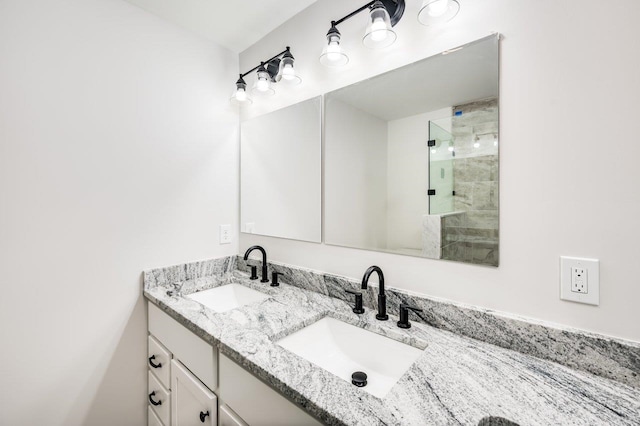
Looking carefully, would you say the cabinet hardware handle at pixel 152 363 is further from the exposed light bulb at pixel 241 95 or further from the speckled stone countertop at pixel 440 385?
the exposed light bulb at pixel 241 95

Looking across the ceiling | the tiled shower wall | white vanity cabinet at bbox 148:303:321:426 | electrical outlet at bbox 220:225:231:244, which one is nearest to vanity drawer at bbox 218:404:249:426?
white vanity cabinet at bbox 148:303:321:426

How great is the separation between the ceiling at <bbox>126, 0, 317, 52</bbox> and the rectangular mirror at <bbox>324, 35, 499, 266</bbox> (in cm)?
56

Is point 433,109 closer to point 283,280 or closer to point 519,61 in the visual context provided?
point 519,61

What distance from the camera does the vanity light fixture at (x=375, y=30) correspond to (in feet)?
3.49

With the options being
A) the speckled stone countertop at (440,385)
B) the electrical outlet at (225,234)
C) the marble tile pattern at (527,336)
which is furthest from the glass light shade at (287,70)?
the speckled stone countertop at (440,385)

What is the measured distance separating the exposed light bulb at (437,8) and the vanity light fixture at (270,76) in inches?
27.7

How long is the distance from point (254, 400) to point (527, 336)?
2.84 feet

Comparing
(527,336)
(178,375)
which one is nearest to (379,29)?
(527,336)

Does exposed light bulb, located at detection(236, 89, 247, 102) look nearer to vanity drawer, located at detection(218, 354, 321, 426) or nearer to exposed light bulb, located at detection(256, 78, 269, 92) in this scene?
exposed light bulb, located at detection(256, 78, 269, 92)

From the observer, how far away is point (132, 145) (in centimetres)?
143

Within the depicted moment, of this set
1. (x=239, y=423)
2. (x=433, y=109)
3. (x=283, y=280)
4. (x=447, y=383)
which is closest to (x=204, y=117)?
(x=283, y=280)

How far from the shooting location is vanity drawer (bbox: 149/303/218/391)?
101 cm

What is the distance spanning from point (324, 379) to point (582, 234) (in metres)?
0.84

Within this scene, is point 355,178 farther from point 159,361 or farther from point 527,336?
point 159,361
